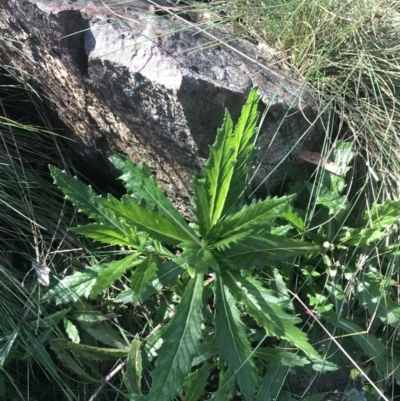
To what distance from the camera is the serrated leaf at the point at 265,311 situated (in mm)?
1580

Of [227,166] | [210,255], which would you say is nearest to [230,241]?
[210,255]

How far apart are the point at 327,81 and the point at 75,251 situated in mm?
1022

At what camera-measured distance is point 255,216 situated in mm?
1568

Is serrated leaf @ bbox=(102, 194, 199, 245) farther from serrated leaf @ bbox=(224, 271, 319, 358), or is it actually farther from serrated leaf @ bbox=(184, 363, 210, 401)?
serrated leaf @ bbox=(184, 363, 210, 401)

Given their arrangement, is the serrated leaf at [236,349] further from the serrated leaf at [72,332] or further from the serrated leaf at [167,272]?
the serrated leaf at [72,332]

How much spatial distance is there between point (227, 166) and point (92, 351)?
2.45 feet

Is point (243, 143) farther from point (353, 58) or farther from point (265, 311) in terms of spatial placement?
point (353, 58)

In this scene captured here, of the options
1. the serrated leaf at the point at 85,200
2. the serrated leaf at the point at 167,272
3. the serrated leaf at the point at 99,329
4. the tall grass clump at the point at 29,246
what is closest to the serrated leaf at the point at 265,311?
the serrated leaf at the point at 167,272

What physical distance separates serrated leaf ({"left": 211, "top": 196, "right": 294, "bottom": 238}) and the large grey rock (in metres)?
0.22

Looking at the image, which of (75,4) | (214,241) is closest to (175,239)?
(214,241)

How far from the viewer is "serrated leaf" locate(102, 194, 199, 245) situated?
1.54 m

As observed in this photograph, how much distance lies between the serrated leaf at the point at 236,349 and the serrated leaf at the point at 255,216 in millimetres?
225

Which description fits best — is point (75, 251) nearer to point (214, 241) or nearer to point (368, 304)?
point (214, 241)

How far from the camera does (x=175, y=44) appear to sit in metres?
1.83
